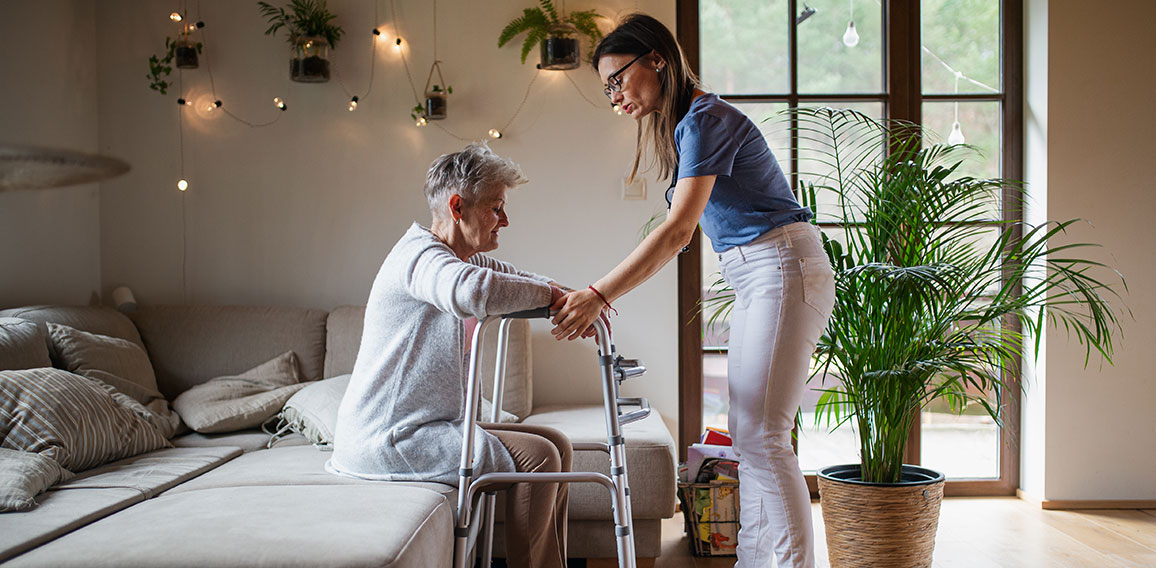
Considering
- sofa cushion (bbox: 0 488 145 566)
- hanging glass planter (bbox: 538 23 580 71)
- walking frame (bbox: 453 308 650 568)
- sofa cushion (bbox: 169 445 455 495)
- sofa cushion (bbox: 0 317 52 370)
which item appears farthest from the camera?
hanging glass planter (bbox: 538 23 580 71)

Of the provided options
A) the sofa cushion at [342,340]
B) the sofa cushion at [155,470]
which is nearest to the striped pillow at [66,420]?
the sofa cushion at [155,470]

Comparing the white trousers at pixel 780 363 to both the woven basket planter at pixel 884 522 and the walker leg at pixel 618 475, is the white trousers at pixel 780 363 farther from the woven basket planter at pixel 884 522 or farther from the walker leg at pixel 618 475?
the woven basket planter at pixel 884 522

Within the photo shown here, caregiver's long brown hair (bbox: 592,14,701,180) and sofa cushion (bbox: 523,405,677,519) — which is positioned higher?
caregiver's long brown hair (bbox: 592,14,701,180)

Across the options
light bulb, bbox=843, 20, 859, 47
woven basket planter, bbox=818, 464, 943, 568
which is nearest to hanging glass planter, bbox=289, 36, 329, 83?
light bulb, bbox=843, 20, 859, 47

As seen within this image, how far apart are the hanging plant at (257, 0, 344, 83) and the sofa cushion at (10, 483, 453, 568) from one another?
1.88 metres

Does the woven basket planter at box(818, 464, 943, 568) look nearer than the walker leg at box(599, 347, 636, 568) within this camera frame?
No

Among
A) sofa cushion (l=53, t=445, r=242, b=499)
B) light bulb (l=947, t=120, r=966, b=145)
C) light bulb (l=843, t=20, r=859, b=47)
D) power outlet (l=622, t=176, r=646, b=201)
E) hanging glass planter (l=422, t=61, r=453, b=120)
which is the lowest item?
sofa cushion (l=53, t=445, r=242, b=499)

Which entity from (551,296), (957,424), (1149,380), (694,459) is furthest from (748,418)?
(1149,380)

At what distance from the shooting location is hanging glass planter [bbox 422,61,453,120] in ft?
10.3

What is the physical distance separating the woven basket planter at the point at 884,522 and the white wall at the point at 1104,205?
1.15 metres

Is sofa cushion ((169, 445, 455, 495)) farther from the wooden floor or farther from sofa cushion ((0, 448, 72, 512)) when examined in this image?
the wooden floor

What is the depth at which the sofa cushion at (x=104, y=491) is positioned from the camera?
1453mm

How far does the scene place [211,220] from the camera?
3.27 meters

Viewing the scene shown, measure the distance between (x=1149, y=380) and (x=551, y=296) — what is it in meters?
2.77
